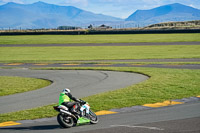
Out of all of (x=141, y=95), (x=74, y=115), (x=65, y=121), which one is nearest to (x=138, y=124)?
(x=74, y=115)

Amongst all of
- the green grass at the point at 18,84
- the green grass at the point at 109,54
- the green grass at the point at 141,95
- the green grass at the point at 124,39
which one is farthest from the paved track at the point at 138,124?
the green grass at the point at 124,39

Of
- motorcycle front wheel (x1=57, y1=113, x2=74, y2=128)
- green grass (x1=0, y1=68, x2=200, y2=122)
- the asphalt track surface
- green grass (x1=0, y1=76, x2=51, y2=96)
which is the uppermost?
motorcycle front wheel (x1=57, y1=113, x2=74, y2=128)

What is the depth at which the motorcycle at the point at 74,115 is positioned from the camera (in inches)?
513

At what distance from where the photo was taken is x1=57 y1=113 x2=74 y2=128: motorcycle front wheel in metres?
13.1

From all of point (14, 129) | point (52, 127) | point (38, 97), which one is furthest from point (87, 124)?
point (38, 97)

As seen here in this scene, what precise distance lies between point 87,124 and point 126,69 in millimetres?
19859

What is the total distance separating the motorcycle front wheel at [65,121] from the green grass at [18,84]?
10.5 m

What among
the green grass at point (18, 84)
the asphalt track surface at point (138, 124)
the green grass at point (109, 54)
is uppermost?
the asphalt track surface at point (138, 124)

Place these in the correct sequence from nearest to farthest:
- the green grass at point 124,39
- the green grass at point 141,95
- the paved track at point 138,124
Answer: the paved track at point 138,124
the green grass at point 141,95
the green grass at point 124,39

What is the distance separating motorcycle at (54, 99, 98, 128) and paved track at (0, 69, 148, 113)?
16.2 ft

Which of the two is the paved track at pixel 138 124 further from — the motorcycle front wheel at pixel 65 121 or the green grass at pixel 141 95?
the green grass at pixel 141 95

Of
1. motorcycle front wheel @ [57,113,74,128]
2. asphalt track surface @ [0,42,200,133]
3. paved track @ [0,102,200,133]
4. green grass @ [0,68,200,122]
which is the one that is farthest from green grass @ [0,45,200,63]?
motorcycle front wheel @ [57,113,74,128]

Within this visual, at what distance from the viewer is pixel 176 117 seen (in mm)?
14609

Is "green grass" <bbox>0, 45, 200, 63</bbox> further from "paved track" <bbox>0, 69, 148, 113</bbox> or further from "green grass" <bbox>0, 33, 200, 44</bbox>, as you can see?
"paved track" <bbox>0, 69, 148, 113</bbox>
